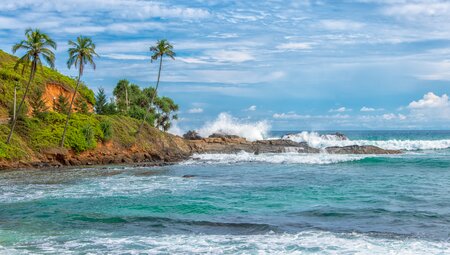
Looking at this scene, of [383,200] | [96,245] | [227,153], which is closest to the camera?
[96,245]

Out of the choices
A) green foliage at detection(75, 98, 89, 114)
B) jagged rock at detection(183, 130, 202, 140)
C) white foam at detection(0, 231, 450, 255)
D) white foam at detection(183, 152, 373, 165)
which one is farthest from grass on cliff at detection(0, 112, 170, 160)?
white foam at detection(0, 231, 450, 255)

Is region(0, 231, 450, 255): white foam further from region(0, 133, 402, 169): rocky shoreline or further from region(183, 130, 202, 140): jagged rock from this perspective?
region(183, 130, 202, 140): jagged rock

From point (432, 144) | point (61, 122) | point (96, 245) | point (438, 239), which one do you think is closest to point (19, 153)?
point (61, 122)

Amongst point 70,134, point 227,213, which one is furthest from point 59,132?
point 227,213

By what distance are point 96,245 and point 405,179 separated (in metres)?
21.0

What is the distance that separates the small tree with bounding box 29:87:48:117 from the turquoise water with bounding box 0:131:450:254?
13241 mm

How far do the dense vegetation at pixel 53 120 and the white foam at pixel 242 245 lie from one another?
26437mm

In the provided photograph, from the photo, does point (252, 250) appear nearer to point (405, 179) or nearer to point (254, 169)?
point (405, 179)

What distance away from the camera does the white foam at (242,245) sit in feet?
41.6

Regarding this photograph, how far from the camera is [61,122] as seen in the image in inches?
1816

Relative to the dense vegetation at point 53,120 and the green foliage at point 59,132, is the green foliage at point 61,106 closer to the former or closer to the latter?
the dense vegetation at point 53,120

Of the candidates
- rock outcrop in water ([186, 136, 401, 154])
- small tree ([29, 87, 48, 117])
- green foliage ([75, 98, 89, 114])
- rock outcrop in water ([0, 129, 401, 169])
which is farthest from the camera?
rock outcrop in water ([186, 136, 401, 154])

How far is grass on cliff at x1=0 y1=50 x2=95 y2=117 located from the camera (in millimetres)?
46875

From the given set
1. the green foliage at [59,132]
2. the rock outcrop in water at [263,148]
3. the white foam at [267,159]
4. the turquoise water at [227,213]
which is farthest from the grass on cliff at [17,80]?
the white foam at [267,159]
